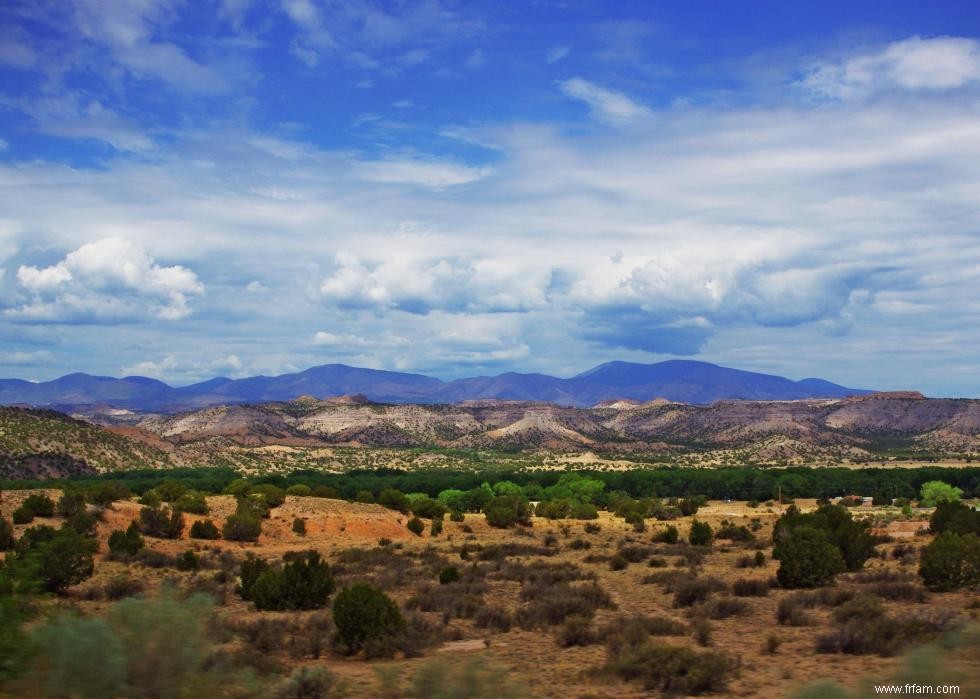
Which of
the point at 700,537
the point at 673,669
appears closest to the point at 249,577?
the point at 673,669

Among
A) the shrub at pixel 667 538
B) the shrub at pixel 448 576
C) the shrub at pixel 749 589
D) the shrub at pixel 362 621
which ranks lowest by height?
the shrub at pixel 667 538

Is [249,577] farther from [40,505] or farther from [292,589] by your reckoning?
[40,505]

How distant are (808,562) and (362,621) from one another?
15.2 metres

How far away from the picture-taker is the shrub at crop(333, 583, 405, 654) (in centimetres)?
1833

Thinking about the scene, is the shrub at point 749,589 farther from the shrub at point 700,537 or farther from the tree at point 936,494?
the tree at point 936,494

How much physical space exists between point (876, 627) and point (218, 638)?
13.6 metres

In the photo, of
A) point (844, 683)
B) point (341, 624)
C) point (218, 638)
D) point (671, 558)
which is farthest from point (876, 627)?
point (671, 558)

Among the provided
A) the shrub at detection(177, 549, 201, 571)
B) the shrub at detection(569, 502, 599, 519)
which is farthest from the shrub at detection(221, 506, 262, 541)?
the shrub at detection(569, 502, 599, 519)

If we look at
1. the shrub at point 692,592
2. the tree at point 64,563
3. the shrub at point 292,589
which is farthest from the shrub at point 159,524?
the shrub at point 692,592

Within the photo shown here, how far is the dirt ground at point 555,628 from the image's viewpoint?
15148mm

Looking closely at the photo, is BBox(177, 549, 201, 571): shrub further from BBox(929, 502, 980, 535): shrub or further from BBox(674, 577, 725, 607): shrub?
BBox(929, 502, 980, 535): shrub

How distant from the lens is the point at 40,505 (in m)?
41.0

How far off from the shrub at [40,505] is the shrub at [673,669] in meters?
34.7

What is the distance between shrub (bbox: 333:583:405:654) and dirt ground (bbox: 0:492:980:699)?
58 centimetres
